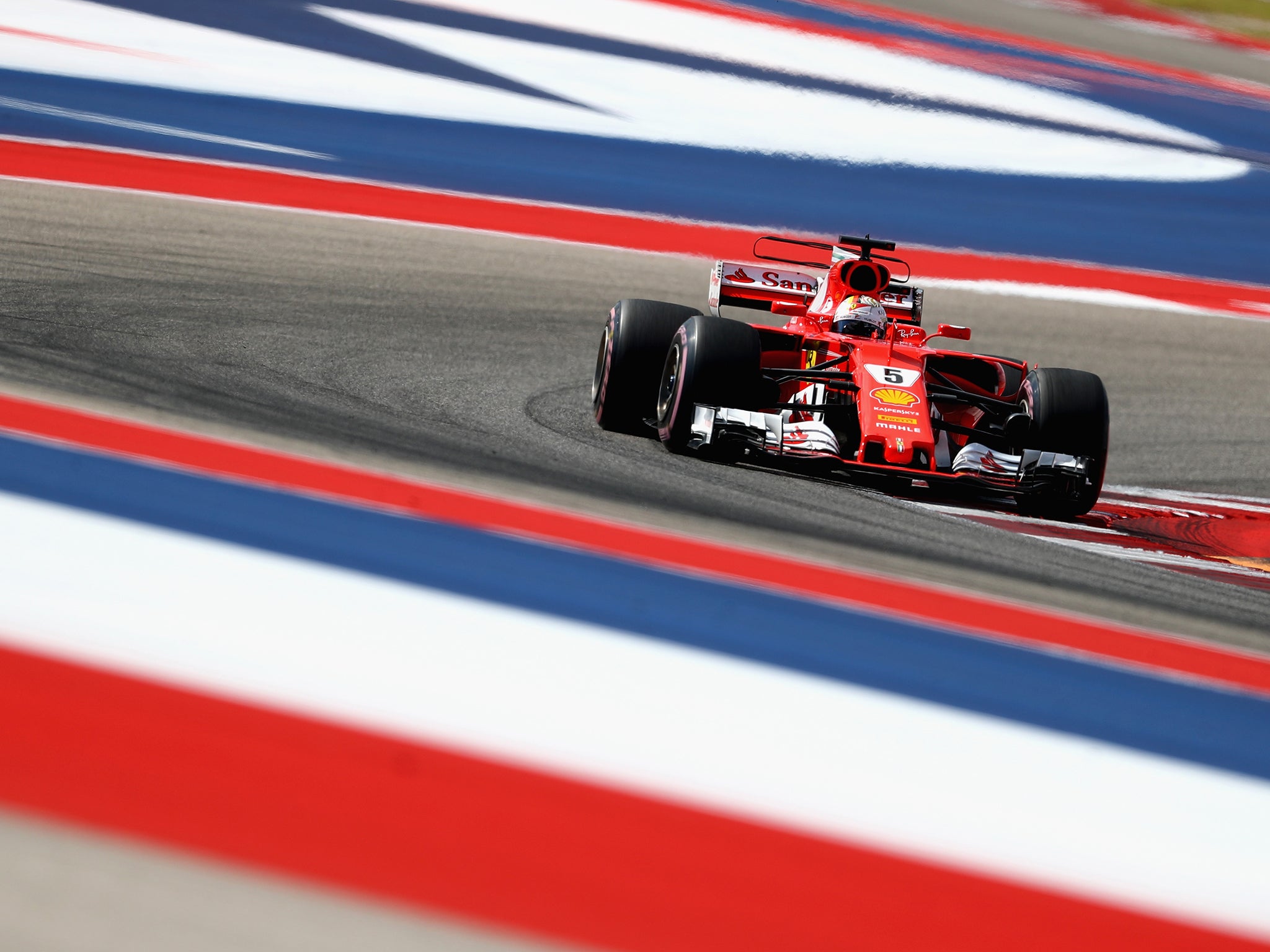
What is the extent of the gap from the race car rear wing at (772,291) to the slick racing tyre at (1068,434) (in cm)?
151

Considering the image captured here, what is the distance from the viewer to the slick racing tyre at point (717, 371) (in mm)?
7621

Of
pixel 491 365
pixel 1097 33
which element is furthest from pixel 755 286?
pixel 1097 33

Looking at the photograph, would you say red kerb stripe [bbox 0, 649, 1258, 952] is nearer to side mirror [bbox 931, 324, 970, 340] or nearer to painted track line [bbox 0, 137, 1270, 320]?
side mirror [bbox 931, 324, 970, 340]

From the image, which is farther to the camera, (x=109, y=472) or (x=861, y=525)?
(x=861, y=525)

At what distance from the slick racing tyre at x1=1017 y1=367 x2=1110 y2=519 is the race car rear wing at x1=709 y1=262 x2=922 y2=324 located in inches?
59.3

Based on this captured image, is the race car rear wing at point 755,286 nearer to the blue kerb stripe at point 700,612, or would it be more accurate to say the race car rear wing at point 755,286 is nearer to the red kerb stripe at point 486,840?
the blue kerb stripe at point 700,612

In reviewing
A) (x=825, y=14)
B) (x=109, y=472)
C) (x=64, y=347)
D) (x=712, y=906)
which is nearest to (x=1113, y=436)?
(x=64, y=347)

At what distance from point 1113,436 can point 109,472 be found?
23.4ft

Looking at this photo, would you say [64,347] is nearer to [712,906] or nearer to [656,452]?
[656,452]

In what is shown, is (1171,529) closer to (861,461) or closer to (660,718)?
(861,461)

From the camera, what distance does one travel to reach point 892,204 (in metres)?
15.3

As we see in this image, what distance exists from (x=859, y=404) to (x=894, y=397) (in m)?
0.17

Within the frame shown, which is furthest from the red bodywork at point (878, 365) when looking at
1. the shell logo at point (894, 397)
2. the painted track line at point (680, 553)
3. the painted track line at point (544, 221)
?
the painted track line at point (544, 221)

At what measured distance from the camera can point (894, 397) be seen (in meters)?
7.62
